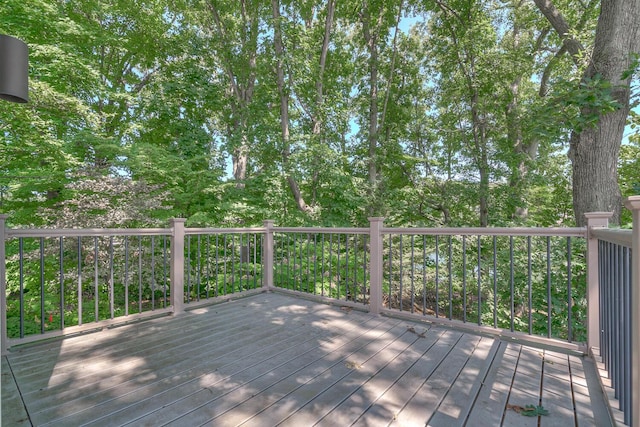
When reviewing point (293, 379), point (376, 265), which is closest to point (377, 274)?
point (376, 265)

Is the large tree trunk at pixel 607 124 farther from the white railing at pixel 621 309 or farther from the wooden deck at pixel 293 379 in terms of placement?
the wooden deck at pixel 293 379

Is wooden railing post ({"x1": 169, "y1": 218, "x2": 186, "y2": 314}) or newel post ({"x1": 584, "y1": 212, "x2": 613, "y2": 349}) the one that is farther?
wooden railing post ({"x1": 169, "y1": 218, "x2": 186, "y2": 314})

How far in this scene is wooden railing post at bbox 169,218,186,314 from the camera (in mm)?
3215

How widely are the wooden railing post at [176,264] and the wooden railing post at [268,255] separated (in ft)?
4.21

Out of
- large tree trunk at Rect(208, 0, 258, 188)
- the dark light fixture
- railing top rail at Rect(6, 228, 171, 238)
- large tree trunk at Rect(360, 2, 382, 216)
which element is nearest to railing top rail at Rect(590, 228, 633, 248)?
the dark light fixture

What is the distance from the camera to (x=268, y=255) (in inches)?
171

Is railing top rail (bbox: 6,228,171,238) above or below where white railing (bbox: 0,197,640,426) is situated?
above

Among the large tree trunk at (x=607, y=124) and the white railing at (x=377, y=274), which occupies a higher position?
the large tree trunk at (x=607, y=124)

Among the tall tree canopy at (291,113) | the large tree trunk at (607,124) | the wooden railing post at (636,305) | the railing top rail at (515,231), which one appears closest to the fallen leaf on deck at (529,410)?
the wooden railing post at (636,305)

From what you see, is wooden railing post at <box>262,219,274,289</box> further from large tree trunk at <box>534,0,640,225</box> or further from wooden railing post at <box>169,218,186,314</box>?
large tree trunk at <box>534,0,640,225</box>

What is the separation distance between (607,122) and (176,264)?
5.74 meters

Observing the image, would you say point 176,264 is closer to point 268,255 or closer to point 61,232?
point 61,232

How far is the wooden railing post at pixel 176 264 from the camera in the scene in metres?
3.21

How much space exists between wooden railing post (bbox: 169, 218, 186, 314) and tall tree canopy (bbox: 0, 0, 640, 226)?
255 centimetres
